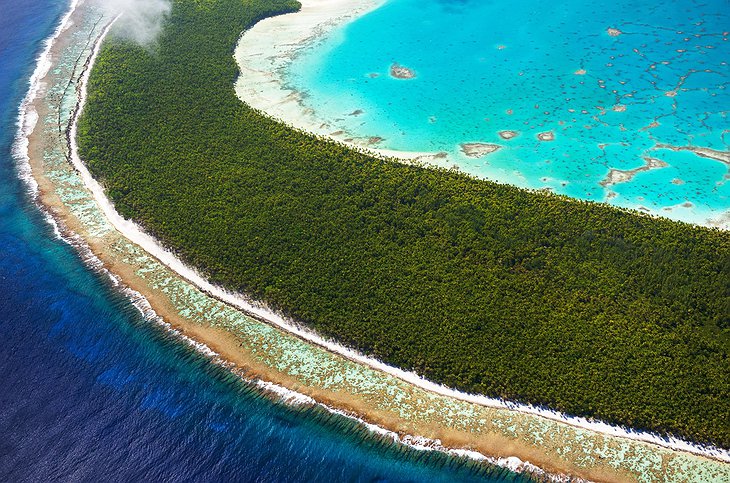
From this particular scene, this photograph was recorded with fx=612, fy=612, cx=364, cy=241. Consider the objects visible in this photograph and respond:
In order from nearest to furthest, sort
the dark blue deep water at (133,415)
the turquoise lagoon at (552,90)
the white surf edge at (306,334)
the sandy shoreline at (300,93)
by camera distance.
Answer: the white surf edge at (306,334), the dark blue deep water at (133,415), the sandy shoreline at (300,93), the turquoise lagoon at (552,90)

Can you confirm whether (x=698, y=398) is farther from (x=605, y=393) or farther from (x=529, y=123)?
Result: (x=529, y=123)

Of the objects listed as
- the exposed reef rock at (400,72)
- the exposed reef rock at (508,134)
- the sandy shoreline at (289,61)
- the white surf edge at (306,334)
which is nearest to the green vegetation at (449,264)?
the white surf edge at (306,334)

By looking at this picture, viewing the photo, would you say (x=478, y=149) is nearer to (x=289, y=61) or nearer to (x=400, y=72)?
(x=400, y=72)

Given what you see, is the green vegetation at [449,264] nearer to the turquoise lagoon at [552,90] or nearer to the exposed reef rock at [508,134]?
the turquoise lagoon at [552,90]

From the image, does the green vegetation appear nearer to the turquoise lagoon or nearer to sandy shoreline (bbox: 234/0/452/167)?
sandy shoreline (bbox: 234/0/452/167)

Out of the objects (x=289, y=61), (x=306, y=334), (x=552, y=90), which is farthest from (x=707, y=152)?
(x=289, y=61)

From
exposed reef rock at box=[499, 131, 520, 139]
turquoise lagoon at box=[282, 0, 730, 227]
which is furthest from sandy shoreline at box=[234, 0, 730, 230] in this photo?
turquoise lagoon at box=[282, 0, 730, 227]
